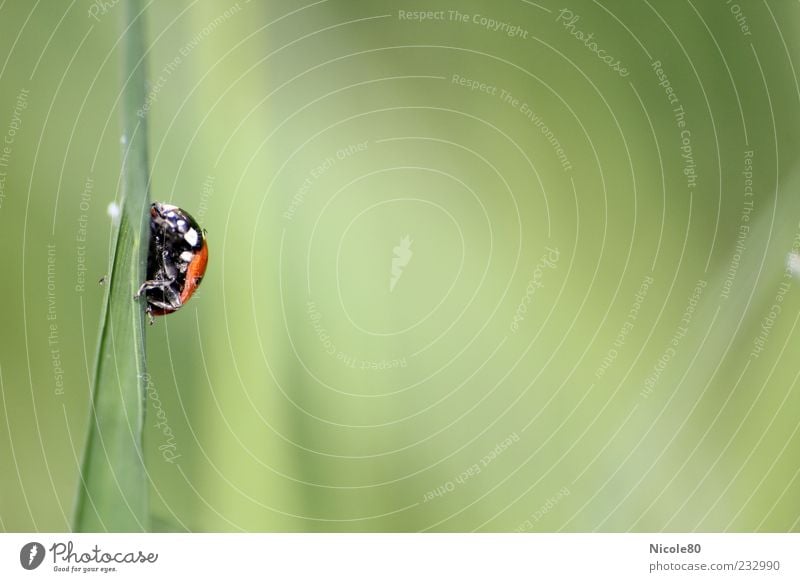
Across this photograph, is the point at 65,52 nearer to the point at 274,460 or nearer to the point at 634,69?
the point at 274,460

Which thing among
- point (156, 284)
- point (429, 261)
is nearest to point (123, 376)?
point (156, 284)
